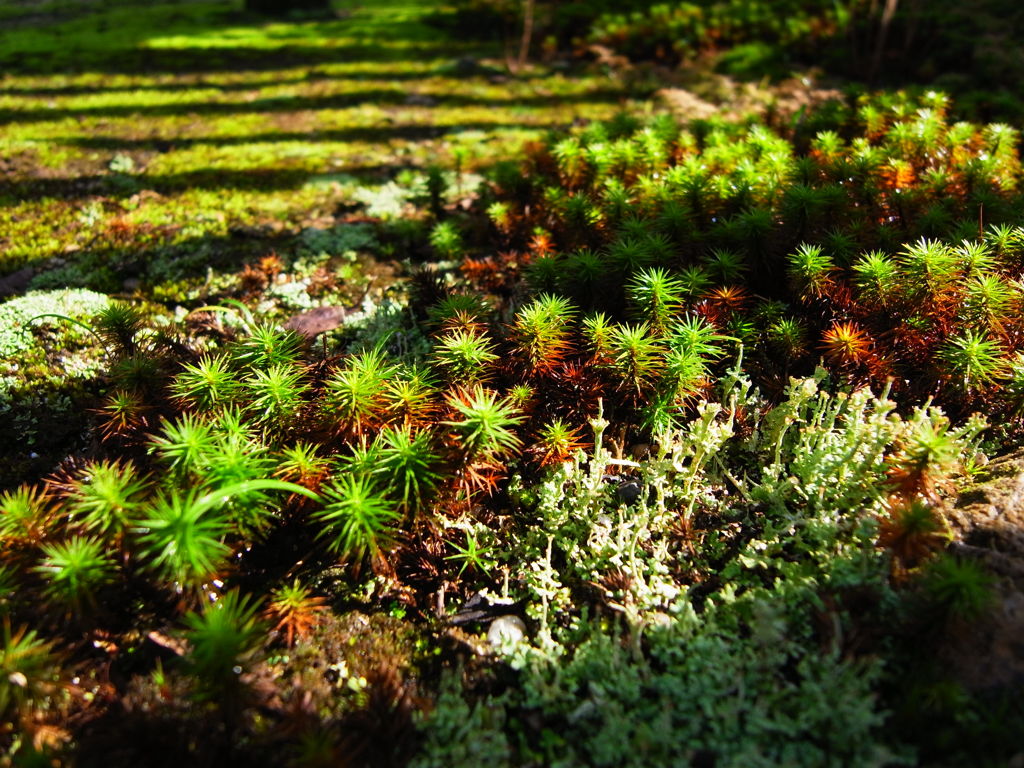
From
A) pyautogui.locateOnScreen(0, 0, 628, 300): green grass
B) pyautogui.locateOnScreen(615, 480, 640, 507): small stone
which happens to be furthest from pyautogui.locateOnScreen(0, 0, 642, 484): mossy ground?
pyautogui.locateOnScreen(615, 480, 640, 507): small stone

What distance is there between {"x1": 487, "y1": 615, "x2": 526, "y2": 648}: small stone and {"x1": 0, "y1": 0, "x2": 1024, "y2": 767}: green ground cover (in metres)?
0.01

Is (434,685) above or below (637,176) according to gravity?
below

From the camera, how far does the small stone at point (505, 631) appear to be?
296 cm

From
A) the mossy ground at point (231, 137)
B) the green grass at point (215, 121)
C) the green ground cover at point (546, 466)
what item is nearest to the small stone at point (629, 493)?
the green ground cover at point (546, 466)

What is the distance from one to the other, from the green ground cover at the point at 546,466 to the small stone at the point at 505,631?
0.01 metres

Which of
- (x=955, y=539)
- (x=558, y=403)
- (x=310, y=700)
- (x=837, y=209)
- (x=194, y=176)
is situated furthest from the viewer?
(x=194, y=176)

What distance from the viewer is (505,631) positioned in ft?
9.87

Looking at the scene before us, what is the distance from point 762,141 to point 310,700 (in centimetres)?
516

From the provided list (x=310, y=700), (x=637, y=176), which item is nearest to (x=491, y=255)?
(x=637, y=176)

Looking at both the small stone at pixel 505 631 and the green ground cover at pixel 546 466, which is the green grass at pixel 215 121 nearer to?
the green ground cover at pixel 546 466

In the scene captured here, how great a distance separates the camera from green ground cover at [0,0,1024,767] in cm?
254

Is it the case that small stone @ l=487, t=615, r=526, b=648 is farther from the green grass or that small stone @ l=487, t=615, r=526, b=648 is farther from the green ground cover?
the green grass

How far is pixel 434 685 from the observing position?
2.86 m

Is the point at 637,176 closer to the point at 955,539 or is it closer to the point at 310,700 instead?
the point at 955,539
